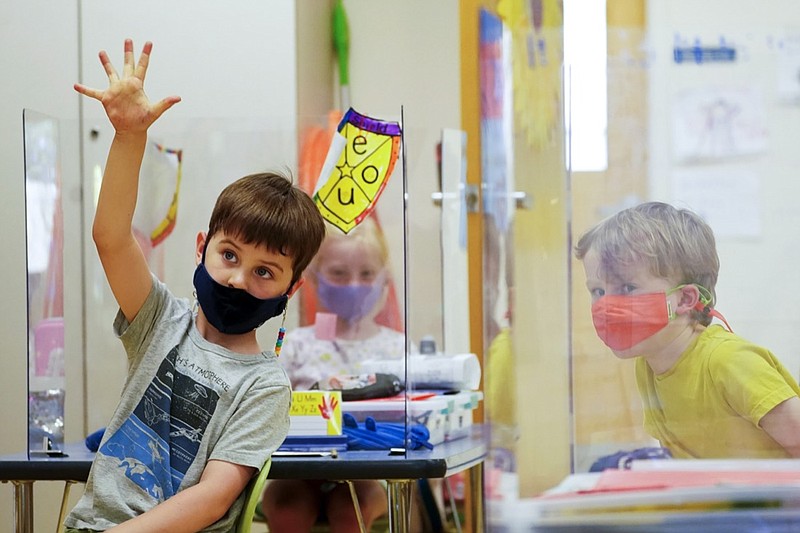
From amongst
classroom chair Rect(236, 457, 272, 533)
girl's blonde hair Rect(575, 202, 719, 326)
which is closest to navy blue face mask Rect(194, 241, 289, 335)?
classroom chair Rect(236, 457, 272, 533)

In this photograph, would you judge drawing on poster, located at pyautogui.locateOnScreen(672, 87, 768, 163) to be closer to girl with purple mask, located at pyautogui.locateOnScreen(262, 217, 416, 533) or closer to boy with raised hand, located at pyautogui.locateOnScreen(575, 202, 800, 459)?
boy with raised hand, located at pyautogui.locateOnScreen(575, 202, 800, 459)

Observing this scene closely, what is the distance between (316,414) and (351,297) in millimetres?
392

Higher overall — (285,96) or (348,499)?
(285,96)

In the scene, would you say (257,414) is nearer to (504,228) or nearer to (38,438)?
(504,228)

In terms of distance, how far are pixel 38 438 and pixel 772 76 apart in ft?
4.42

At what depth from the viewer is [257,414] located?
1362mm

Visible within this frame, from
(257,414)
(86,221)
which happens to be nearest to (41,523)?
(86,221)

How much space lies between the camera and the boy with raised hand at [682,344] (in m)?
1.26

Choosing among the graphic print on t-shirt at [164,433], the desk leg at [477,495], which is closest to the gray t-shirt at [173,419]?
the graphic print on t-shirt at [164,433]

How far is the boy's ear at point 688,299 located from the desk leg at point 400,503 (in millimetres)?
521

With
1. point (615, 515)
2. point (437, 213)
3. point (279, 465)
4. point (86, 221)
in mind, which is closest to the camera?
point (615, 515)

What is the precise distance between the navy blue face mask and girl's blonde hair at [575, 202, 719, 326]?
1.44 ft

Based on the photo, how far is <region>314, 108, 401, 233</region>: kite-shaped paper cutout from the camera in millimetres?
1806

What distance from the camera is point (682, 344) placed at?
4.28 feet
